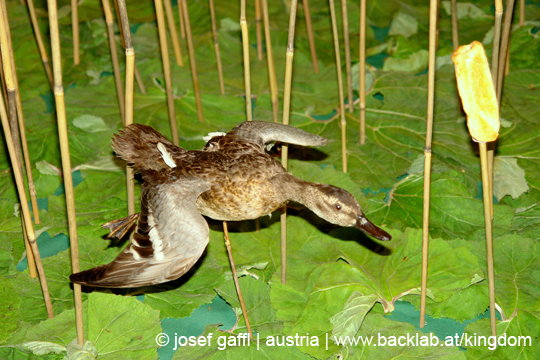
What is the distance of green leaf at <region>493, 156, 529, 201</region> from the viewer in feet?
6.32

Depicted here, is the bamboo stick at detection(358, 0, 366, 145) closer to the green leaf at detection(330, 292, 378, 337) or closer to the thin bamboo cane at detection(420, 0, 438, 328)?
the thin bamboo cane at detection(420, 0, 438, 328)

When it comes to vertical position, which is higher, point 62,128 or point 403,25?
point 62,128

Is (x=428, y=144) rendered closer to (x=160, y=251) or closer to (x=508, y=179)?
(x=160, y=251)

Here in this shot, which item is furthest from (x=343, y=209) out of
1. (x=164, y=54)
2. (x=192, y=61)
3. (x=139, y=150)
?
(x=192, y=61)

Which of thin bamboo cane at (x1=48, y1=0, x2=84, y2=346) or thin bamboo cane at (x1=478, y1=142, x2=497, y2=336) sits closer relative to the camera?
thin bamboo cane at (x1=48, y1=0, x2=84, y2=346)

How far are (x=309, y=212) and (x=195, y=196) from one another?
59 centimetres

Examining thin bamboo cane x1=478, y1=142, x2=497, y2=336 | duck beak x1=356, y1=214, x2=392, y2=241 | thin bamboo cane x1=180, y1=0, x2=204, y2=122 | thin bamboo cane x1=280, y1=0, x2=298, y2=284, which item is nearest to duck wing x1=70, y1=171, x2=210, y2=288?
thin bamboo cane x1=280, y1=0, x2=298, y2=284

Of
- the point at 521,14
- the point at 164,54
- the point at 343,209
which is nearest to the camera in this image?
the point at 343,209

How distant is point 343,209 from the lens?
1387mm

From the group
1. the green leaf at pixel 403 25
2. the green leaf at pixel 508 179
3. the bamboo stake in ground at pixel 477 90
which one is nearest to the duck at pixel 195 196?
the bamboo stake in ground at pixel 477 90

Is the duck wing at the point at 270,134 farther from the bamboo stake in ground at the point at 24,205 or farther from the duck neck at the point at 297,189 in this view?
the bamboo stake in ground at the point at 24,205

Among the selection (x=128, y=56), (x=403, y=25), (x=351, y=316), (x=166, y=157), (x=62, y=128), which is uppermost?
(x=128, y=56)

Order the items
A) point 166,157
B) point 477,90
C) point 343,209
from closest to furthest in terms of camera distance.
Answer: point 477,90, point 343,209, point 166,157

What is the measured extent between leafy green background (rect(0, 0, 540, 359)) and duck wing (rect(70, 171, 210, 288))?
224 millimetres
